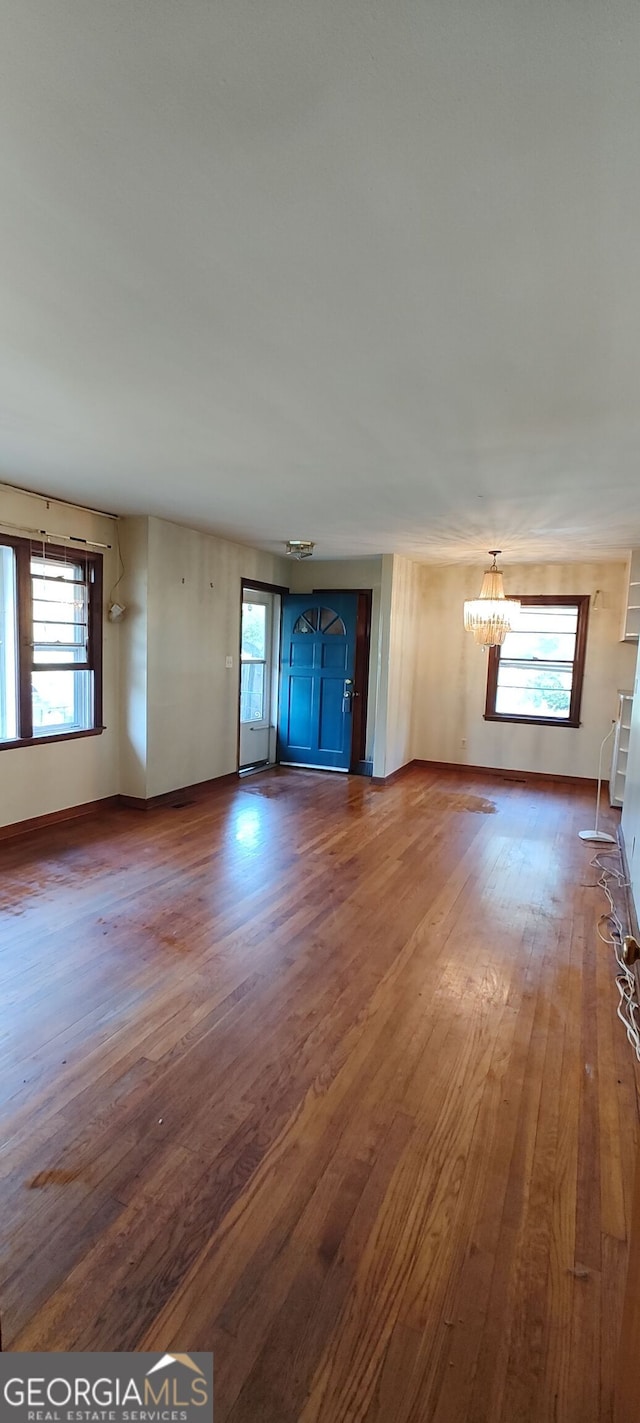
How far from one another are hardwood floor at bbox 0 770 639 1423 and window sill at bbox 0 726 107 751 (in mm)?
1048

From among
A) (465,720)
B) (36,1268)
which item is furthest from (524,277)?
(465,720)

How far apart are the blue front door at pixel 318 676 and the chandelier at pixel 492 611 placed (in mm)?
1755

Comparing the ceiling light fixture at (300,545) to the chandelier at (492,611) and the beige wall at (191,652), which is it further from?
the chandelier at (492,611)

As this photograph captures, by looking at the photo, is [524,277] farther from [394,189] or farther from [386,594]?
[386,594]

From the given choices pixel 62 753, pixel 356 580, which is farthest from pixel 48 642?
pixel 356 580

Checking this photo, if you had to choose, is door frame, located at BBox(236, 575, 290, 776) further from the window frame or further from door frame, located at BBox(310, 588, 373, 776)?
door frame, located at BBox(310, 588, 373, 776)

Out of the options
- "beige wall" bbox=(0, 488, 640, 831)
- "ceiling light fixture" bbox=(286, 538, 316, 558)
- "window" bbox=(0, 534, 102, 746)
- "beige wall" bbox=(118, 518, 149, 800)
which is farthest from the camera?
"ceiling light fixture" bbox=(286, 538, 316, 558)

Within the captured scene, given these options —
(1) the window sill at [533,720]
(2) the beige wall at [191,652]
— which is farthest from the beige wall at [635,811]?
(2) the beige wall at [191,652]

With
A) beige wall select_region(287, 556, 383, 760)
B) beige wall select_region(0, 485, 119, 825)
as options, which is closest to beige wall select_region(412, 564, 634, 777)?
beige wall select_region(287, 556, 383, 760)

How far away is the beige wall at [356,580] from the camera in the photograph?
23.2 feet

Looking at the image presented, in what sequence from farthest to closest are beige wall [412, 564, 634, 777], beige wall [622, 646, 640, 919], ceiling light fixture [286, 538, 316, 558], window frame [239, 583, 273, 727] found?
1. window frame [239, 583, 273, 727]
2. beige wall [412, 564, 634, 777]
3. ceiling light fixture [286, 538, 316, 558]
4. beige wall [622, 646, 640, 919]

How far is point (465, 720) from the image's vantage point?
299 inches

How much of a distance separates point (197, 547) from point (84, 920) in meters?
3.63

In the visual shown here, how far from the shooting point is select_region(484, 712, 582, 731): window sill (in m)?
7.08
